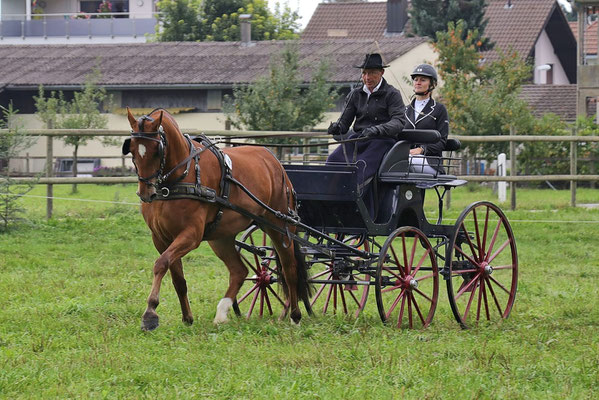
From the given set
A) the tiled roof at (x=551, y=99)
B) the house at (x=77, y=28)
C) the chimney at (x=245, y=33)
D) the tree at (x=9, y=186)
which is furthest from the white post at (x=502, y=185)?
the house at (x=77, y=28)

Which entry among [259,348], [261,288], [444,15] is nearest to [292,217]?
[261,288]

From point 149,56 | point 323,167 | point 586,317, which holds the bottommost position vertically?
point 586,317

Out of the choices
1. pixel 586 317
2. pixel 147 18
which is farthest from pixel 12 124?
pixel 147 18

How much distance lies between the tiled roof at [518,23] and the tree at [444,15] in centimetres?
217

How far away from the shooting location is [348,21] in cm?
5341

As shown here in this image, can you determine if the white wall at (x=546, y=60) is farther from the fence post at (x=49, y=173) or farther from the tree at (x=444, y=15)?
the fence post at (x=49, y=173)

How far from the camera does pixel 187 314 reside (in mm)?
8773

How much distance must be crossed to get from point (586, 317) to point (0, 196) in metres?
8.62

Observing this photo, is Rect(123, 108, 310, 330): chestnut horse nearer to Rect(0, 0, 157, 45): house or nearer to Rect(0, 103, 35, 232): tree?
Rect(0, 103, 35, 232): tree

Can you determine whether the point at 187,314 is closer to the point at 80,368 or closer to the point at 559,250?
the point at 80,368

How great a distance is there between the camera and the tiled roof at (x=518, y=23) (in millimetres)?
48906

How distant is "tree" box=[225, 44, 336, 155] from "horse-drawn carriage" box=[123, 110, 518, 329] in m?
12.6

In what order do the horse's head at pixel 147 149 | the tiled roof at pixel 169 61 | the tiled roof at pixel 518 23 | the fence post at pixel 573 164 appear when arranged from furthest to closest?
the tiled roof at pixel 518 23 < the tiled roof at pixel 169 61 < the fence post at pixel 573 164 < the horse's head at pixel 147 149

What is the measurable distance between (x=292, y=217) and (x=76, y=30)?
43314mm
